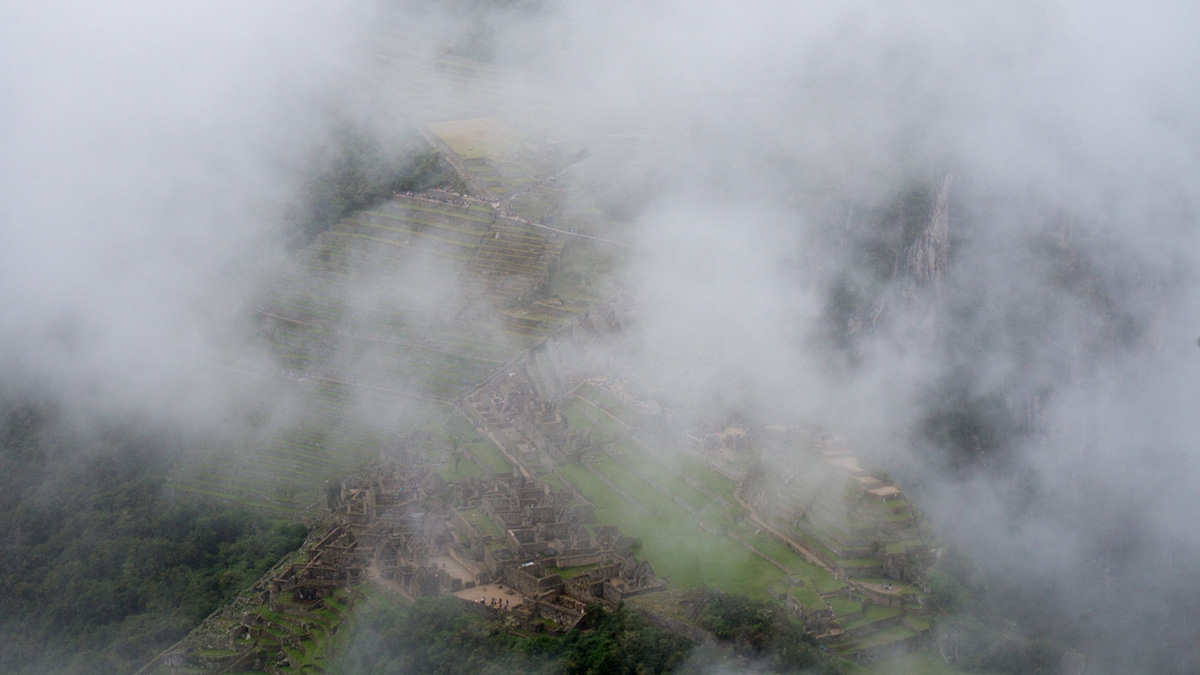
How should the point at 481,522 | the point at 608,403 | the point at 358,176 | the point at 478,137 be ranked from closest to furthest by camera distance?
the point at 481,522 → the point at 608,403 → the point at 358,176 → the point at 478,137

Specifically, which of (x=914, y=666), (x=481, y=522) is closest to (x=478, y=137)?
(x=481, y=522)

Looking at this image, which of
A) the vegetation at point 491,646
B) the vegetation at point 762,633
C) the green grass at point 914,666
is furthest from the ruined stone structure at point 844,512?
the vegetation at point 491,646

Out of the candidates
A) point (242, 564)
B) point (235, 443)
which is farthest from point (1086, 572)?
point (235, 443)

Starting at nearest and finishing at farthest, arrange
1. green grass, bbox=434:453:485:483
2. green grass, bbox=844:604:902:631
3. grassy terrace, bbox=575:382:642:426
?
green grass, bbox=844:604:902:631
green grass, bbox=434:453:485:483
grassy terrace, bbox=575:382:642:426

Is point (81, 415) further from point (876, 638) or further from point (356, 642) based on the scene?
point (876, 638)

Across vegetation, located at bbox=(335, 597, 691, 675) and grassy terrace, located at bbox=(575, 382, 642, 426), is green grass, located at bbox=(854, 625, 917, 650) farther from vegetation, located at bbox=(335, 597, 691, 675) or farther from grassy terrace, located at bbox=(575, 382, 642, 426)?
grassy terrace, located at bbox=(575, 382, 642, 426)

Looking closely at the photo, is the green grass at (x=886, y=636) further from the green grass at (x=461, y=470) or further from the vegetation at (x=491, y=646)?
the green grass at (x=461, y=470)

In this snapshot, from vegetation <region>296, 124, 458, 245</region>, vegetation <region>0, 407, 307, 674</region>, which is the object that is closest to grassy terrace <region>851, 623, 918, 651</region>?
vegetation <region>0, 407, 307, 674</region>

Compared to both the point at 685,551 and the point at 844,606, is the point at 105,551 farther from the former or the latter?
the point at 844,606
